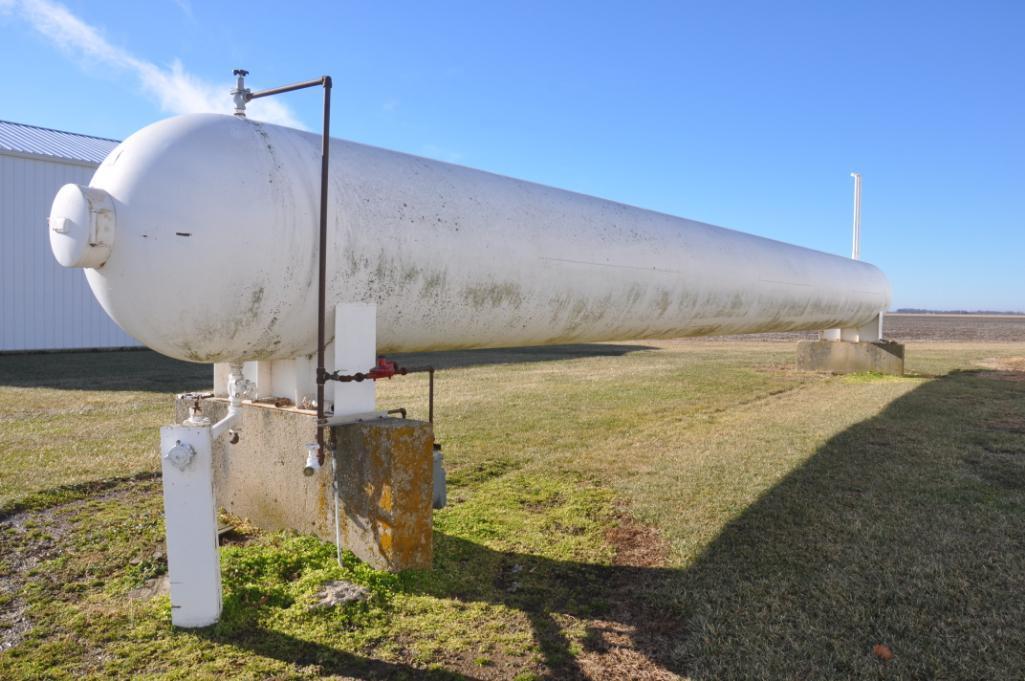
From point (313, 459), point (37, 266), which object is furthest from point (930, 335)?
point (313, 459)

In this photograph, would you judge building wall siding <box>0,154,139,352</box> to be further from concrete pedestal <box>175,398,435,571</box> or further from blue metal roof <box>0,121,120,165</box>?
concrete pedestal <box>175,398,435,571</box>

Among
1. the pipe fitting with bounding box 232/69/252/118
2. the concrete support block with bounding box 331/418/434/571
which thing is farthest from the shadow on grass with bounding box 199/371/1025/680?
the pipe fitting with bounding box 232/69/252/118

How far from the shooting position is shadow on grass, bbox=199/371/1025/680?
292 centimetres

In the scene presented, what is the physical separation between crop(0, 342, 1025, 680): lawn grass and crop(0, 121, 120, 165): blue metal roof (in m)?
13.0

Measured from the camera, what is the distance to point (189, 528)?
10.4 ft

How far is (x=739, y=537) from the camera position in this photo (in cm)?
445

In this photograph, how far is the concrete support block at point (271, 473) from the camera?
3961mm

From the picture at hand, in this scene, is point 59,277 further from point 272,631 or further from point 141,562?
point 272,631

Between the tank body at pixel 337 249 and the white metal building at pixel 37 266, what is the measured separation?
17.5 m

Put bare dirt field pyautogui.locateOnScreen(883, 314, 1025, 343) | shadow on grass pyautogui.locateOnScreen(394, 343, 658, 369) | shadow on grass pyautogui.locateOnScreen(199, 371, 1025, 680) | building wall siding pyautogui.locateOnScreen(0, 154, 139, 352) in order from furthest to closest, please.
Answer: bare dirt field pyautogui.locateOnScreen(883, 314, 1025, 343), building wall siding pyautogui.locateOnScreen(0, 154, 139, 352), shadow on grass pyautogui.locateOnScreen(394, 343, 658, 369), shadow on grass pyautogui.locateOnScreen(199, 371, 1025, 680)

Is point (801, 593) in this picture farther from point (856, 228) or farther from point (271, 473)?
point (856, 228)

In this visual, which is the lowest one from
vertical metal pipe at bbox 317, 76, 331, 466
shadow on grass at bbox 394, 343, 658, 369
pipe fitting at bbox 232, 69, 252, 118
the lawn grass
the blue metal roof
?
the lawn grass

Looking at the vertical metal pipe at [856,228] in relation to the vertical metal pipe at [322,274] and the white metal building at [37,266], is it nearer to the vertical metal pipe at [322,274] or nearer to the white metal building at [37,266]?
the vertical metal pipe at [322,274]

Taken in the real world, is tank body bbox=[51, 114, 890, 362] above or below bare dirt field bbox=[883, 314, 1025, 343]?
above
